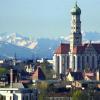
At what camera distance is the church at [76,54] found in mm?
119100

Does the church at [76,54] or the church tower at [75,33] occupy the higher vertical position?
the church tower at [75,33]

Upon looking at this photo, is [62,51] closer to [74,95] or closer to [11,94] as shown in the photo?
[74,95]

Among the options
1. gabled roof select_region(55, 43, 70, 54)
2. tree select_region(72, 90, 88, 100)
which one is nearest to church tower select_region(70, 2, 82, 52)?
gabled roof select_region(55, 43, 70, 54)

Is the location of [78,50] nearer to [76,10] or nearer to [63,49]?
[63,49]

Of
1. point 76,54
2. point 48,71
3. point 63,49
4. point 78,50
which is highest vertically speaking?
point 63,49

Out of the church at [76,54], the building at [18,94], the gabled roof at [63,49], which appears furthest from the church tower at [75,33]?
Answer: the building at [18,94]

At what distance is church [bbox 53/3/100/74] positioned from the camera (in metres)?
119

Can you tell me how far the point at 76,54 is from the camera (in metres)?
120

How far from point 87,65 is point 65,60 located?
2955 mm

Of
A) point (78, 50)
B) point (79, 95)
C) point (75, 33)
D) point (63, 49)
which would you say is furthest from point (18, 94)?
point (63, 49)

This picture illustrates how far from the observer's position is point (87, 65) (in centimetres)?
11912

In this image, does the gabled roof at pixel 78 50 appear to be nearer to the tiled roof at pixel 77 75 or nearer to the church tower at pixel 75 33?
the church tower at pixel 75 33

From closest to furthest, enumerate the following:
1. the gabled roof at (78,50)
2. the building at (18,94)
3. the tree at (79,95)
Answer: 1. the building at (18,94)
2. the tree at (79,95)
3. the gabled roof at (78,50)

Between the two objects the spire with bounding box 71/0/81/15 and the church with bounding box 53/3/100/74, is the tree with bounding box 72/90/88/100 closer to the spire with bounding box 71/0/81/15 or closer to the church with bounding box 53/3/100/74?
the church with bounding box 53/3/100/74
